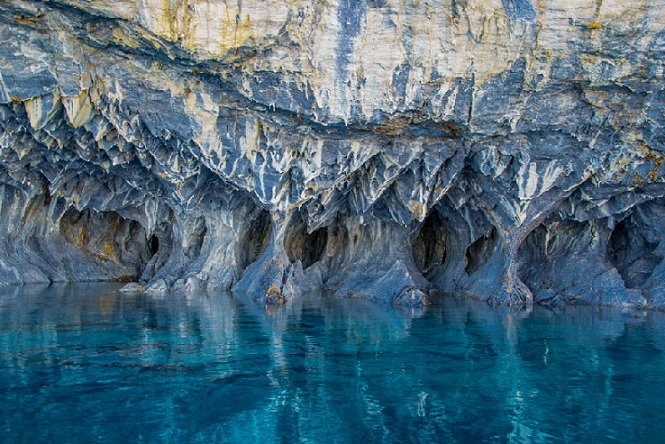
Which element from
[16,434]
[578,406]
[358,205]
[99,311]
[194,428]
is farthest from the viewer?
[358,205]

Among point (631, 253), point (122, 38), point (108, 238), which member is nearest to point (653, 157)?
point (631, 253)

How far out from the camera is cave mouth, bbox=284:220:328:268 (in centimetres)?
3262

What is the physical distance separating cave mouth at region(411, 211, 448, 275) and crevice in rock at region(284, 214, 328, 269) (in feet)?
16.0

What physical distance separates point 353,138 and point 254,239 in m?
10.7

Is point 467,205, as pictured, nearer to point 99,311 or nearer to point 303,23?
point 303,23

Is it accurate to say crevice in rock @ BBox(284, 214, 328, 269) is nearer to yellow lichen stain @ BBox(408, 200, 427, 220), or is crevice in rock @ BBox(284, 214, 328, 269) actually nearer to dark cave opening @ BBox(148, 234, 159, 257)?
yellow lichen stain @ BBox(408, 200, 427, 220)

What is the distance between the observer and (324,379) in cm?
1026

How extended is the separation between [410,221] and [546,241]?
5848mm

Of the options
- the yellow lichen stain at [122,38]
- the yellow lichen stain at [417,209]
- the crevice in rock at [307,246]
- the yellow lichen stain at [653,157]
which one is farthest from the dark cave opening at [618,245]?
the yellow lichen stain at [122,38]

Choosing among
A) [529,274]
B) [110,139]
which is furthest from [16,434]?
[529,274]

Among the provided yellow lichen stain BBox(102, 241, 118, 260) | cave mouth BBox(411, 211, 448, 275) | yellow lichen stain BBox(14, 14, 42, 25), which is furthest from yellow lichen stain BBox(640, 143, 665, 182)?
yellow lichen stain BBox(102, 241, 118, 260)

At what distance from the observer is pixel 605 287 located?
23.4m

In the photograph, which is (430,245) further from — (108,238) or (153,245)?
(108,238)

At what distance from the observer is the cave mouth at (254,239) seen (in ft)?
96.6
